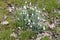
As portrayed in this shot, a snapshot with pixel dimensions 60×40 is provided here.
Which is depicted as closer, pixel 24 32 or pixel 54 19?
pixel 24 32

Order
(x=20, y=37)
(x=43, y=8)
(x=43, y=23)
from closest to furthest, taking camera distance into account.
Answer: (x=20, y=37) → (x=43, y=23) → (x=43, y=8)

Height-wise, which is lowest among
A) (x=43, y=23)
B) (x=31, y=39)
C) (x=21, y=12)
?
(x=31, y=39)

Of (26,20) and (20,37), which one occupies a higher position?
(26,20)

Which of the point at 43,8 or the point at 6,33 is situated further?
the point at 43,8

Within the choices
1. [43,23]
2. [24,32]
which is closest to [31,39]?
[24,32]

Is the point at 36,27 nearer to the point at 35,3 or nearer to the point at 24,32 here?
the point at 24,32

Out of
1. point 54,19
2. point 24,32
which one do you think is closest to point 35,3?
point 54,19

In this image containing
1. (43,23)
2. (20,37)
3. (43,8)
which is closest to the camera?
(20,37)

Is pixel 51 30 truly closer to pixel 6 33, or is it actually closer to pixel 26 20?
pixel 26 20

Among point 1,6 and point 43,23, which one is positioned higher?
point 1,6
